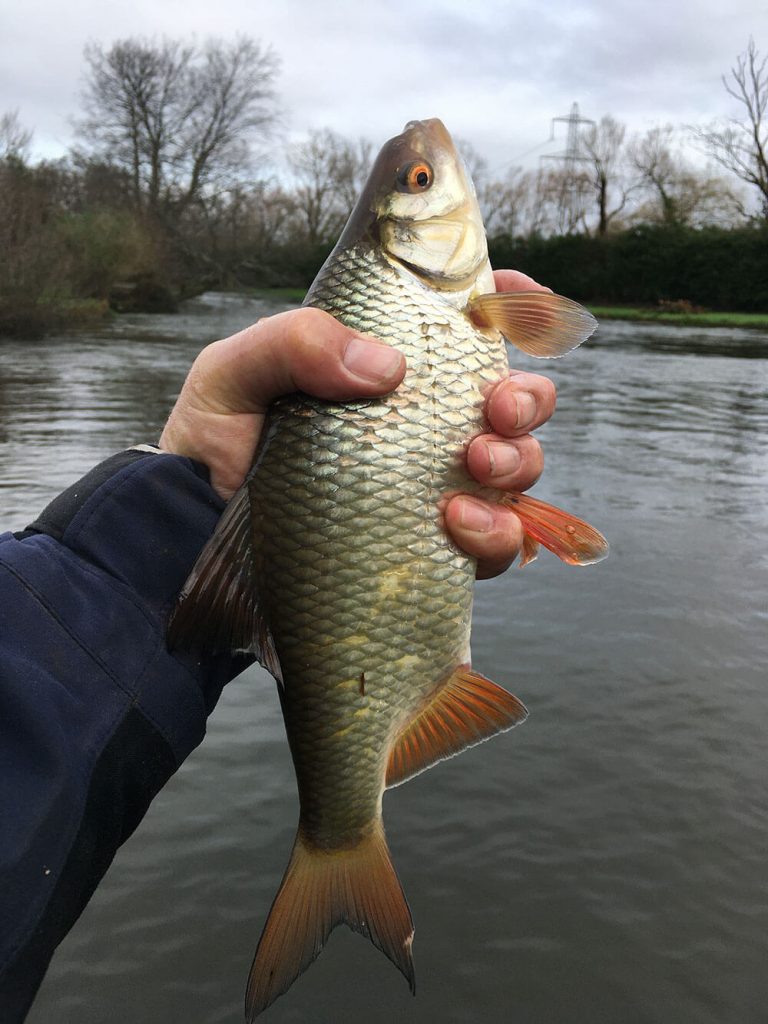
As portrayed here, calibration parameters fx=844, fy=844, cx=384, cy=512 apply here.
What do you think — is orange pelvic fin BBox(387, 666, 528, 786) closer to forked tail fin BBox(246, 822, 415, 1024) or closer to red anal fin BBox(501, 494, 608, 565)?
forked tail fin BBox(246, 822, 415, 1024)

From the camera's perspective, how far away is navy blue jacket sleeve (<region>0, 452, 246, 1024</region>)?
158 centimetres

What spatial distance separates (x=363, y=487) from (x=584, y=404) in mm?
14064

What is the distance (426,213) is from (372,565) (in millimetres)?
840

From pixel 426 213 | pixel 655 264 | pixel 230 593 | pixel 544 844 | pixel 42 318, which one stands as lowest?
pixel 544 844

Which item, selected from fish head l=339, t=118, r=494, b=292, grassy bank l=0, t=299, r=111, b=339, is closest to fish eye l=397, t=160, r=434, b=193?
fish head l=339, t=118, r=494, b=292

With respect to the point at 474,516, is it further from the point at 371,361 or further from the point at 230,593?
the point at 230,593

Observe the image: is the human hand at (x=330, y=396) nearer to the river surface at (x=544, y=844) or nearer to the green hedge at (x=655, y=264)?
the river surface at (x=544, y=844)

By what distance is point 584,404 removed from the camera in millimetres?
15211

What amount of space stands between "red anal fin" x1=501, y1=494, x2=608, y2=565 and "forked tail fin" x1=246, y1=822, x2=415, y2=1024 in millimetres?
776

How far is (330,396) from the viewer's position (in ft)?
5.99

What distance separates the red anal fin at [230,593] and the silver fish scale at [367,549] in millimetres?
33

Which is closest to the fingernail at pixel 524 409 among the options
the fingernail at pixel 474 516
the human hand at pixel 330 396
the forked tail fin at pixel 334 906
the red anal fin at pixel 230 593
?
the human hand at pixel 330 396

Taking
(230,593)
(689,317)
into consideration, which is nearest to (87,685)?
(230,593)

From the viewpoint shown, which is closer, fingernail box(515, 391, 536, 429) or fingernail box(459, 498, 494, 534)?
fingernail box(459, 498, 494, 534)
